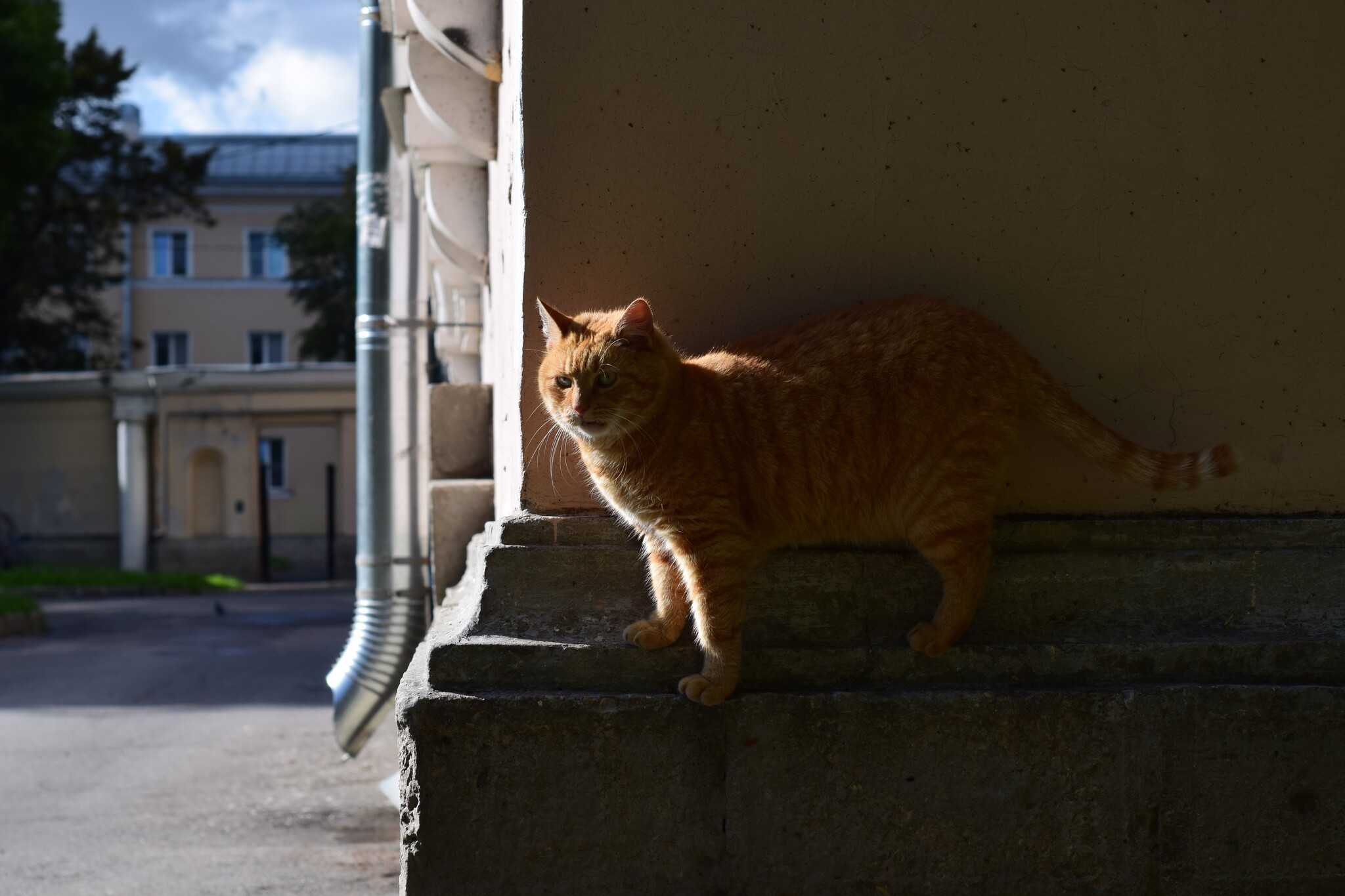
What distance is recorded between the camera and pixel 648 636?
244cm

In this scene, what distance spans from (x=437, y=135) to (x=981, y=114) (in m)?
2.96

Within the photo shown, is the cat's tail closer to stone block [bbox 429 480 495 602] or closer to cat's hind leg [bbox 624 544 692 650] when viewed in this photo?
cat's hind leg [bbox 624 544 692 650]

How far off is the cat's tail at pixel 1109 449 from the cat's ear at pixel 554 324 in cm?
105

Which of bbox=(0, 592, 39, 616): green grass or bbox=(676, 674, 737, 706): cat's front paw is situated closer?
bbox=(676, 674, 737, 706): cat's front paw

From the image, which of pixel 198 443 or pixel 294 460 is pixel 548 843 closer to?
pixel 198 443

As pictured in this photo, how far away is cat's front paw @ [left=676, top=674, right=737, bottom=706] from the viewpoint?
2.35 meters

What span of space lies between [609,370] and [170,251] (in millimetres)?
30763

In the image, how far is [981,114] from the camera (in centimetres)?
269

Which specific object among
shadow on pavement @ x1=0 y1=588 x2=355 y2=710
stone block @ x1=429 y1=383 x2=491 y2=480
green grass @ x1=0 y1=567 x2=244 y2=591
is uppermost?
stone block @ x1=429 y1=383 x2=491 y2=480

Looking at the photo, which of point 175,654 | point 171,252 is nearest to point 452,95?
point 175,654

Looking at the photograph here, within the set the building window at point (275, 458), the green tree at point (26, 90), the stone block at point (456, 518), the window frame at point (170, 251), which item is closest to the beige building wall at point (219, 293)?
the window frame at point (170, 251)

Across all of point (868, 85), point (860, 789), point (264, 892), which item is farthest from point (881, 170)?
point (264, 892)

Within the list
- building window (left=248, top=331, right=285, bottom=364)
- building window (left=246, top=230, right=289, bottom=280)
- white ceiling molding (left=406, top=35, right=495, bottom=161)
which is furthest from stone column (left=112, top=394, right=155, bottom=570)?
white ceiling molding (left=406, top=35, right=495, bottom=161)

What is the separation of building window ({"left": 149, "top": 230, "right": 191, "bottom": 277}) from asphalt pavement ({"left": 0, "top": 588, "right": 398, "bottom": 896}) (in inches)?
857
